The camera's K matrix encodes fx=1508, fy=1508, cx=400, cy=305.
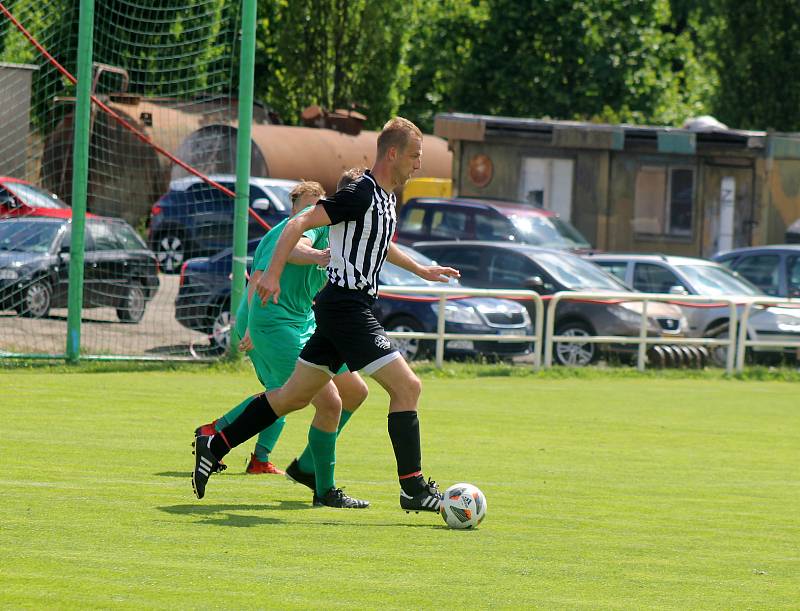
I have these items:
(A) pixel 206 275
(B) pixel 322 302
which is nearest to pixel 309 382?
(B) pixel 322 302

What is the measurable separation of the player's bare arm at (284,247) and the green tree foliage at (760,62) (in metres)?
35.6

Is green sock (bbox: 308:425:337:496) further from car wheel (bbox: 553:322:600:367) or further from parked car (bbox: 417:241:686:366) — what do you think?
car wheel (bbox: 553:322:600:367)

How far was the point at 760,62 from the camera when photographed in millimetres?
41219

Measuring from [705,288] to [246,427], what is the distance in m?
14.2

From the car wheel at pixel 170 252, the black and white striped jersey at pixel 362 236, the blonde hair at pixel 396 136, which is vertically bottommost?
the car wheel at pixel 170 252

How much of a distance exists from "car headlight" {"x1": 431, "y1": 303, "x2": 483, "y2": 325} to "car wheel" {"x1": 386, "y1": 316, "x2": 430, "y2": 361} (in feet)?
1.06

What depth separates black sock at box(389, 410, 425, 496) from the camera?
7.71 meters

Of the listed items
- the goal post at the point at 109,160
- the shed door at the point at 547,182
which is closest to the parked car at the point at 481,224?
the shed door at the point at 547,182

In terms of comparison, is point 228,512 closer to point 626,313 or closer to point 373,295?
point 373,295

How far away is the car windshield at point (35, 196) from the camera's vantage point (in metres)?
18.8

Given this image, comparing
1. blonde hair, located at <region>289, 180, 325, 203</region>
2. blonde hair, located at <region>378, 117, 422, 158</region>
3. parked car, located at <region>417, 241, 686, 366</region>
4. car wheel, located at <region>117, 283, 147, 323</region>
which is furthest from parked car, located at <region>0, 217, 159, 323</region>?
blonde hair, located at <region>378, 117, 422, 158</region>

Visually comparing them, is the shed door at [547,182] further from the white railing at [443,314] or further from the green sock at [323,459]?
the green sock at [323,459]

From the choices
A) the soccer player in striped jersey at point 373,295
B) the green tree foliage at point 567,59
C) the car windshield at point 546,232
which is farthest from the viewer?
the green tree foliage at point 567,59

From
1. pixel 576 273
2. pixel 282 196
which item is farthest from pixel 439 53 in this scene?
pixel 576 273
